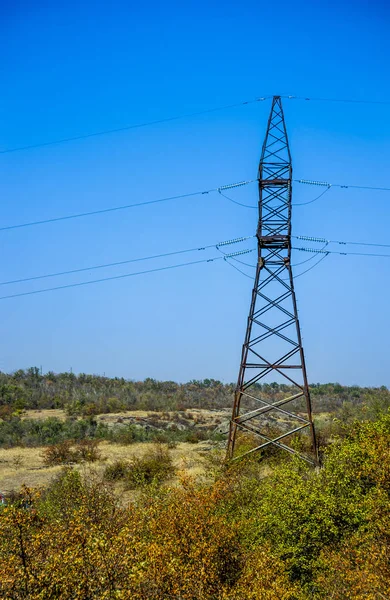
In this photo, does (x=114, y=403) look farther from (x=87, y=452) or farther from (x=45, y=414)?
(x=87, y=452)

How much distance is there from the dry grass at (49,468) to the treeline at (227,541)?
11572 millimetres

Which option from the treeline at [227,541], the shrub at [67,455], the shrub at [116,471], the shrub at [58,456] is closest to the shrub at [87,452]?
the shrub at [67,455]

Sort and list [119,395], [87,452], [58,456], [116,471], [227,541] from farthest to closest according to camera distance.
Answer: [119,395]
[58,456]
[87,452]
[116,471]
[227,541]

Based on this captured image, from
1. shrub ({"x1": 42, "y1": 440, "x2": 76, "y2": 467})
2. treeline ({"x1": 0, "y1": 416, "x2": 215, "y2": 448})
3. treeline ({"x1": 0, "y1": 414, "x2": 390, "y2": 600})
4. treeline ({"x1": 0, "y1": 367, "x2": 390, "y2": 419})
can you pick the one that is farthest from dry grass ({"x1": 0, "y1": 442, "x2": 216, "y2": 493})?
treeline ({"x1": 0, "y1": 367, "x2": 390, "y2": 419})

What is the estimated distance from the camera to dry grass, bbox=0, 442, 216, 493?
32.0 metres

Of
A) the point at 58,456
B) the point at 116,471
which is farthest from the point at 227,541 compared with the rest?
the point at 58,456

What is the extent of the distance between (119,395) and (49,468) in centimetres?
4786

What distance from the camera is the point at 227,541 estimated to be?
543 inches

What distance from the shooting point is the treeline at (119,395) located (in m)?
70.1

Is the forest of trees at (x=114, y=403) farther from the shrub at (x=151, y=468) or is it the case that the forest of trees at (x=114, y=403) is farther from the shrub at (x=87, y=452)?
the shrub at (x=151, y=468)

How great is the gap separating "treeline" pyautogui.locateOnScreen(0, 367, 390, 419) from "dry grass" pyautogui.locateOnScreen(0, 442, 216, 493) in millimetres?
15116

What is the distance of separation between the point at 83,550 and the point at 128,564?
868 millimetres

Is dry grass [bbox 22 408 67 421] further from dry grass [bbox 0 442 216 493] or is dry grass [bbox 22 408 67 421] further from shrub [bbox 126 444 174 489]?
shrub [bbox 126 444 174 489]

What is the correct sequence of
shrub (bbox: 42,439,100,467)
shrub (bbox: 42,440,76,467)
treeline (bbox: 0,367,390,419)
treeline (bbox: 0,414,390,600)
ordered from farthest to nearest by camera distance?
treeline (bbox: 0,367,390,419), shrub (bbox: 42,440,76,467), shrub (bbox: 42,439,100,467), treeline (bbox: 0,414,390,600)
